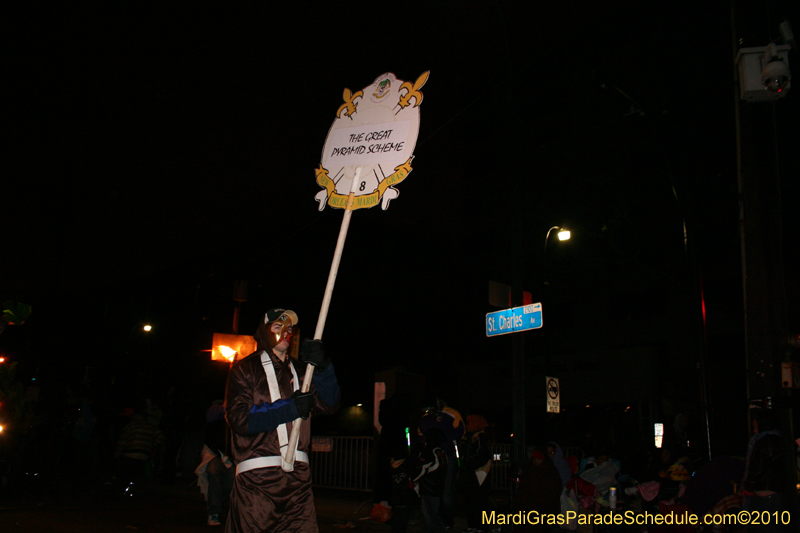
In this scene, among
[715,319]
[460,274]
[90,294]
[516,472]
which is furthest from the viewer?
[460,274]

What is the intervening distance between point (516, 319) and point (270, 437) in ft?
21.0

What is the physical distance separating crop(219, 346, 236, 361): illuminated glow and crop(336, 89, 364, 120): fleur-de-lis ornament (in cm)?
905

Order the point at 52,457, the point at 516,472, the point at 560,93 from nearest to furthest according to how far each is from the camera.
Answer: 1. the point at 516,472
2. the point at 52,457
3. the point at 560,93

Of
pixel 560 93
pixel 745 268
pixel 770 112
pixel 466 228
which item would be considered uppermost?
pixel 560 93

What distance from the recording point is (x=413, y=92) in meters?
4.89

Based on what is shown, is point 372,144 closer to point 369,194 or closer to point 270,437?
point 369,194

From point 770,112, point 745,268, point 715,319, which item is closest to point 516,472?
point 745,268

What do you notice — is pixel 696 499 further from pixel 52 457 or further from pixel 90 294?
pixel 90 294

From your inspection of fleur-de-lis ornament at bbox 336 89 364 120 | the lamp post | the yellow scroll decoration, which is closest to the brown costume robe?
the yellow scroll decoration

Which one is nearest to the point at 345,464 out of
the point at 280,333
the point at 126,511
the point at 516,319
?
the point at 126,511

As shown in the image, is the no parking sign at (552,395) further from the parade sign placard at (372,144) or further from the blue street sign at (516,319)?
the parade sign placard at (372,144)

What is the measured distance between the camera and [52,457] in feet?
52.2

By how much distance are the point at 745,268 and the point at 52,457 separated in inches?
632

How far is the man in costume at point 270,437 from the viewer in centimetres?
377
